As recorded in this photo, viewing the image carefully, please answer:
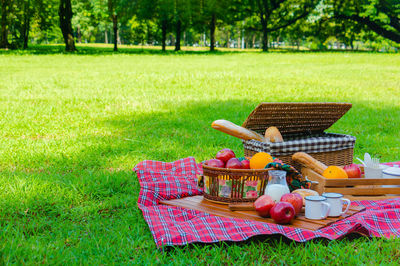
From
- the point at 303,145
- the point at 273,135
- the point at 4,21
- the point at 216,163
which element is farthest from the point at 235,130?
the point at 4,21

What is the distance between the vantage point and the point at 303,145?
4070mm

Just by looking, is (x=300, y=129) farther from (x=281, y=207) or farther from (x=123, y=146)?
(x=123, y=146)

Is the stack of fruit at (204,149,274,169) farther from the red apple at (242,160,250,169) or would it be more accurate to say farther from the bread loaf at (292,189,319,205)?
the bread loaf at (292,189,319,205)

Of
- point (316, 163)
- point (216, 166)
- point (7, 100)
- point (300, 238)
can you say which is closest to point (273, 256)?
point (300, 238)

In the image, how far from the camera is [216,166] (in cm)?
348

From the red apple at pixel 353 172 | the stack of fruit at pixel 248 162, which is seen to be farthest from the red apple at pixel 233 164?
the red apple at pixel 353 172

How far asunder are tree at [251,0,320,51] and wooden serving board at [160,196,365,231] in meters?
32.3

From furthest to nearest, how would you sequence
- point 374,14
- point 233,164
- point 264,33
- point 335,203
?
Answer: point 264,33, point 374,14, point 233,164, point 335,203

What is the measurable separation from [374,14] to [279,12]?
29.0 ft

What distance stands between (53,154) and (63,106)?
3777mm

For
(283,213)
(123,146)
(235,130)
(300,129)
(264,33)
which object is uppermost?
(264,33)

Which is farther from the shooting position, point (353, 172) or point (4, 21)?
point (4, 21)

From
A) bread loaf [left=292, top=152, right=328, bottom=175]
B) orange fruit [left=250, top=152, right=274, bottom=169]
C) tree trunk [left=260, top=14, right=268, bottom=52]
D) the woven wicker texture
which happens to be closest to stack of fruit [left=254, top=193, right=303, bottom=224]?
orange fruit [left=250, top=152, right=274, bottom=169]

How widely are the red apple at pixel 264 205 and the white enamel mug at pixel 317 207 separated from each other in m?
0.24
